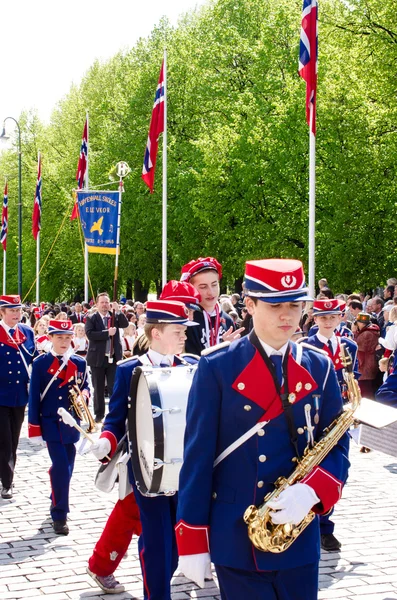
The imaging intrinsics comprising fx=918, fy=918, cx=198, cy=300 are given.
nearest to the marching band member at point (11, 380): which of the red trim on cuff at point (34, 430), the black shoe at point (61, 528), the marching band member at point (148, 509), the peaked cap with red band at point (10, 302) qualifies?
the peaked cap with red band at point (10, 302)

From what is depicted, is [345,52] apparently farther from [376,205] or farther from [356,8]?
[376,205]

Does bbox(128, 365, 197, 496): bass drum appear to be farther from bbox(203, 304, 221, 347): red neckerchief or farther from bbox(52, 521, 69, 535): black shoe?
bbox(52, 521, 69, 535): black shoe

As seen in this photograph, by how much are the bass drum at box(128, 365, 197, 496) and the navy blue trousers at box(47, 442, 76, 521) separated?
2892 millimetres

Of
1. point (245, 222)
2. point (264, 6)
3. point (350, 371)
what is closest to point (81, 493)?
point (350, 371)

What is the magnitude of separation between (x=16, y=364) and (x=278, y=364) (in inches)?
269

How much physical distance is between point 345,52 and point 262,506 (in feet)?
81.1

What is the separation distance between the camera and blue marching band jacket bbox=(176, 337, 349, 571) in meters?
3.65

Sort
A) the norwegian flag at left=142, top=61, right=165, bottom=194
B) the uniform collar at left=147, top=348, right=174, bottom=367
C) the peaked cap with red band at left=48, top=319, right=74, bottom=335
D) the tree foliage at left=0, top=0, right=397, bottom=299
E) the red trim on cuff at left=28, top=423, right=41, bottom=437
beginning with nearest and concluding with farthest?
the uniform collar at left=147, top=348, right=174, bottom=367, the red trim on cuff at left=28, top=423, right=41, bottom=437, the peaked cap with red band at left=48, top=319, right=74, bottom=335, the norwegian flag at left=142, top=61, right=165, bottom=194, the tree foliage at left=0, top=0, right=397, bottom=299

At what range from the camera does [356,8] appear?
963 inches

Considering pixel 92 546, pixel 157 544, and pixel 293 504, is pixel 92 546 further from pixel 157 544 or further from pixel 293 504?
pixel 293 504

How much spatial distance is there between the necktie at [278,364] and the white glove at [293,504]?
44cm

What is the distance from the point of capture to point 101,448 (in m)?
5.73

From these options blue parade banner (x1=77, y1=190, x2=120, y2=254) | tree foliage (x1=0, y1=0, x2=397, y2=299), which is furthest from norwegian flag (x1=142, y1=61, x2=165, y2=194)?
tree foliage (x1=0, y1=0, x2=397, y2=299)

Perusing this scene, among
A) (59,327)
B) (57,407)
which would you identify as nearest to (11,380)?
(59,327)
